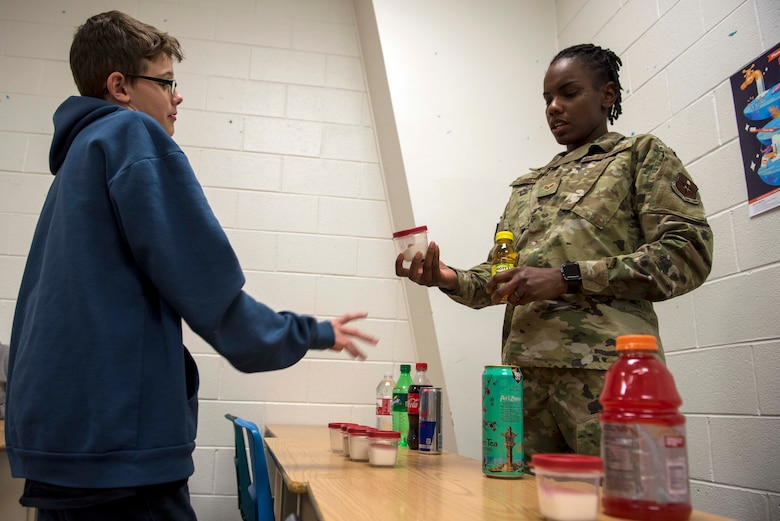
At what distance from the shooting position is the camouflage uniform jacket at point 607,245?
1.30 meters

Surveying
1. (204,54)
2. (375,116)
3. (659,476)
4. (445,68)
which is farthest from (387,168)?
(659,476)

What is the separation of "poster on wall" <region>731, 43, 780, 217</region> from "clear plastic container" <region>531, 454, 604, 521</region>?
4.33 ft

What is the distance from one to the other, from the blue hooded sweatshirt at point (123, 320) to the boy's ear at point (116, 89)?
0.23m

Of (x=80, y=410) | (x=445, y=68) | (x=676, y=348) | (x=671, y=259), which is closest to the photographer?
(x=80, y=410)

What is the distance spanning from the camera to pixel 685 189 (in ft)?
4.52

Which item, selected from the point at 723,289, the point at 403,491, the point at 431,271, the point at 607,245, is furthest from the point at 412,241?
the point at 723,289

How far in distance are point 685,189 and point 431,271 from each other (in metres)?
0.65

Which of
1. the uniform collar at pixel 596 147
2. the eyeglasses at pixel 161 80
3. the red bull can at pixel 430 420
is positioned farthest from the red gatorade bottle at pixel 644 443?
the eyeglasses at pixel 161 80

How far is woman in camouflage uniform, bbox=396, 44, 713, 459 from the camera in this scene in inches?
51.6

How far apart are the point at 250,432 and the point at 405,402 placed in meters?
0.61

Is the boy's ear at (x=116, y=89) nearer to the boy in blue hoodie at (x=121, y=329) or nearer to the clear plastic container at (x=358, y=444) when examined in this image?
the boy in blue hoodie at (x=121, y=329)

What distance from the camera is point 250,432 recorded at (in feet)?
4.83

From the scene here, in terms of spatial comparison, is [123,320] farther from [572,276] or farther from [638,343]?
[572,276]

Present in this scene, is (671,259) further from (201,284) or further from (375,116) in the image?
(375,116)
